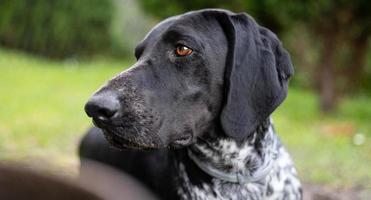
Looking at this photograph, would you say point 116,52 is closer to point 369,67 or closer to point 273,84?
point 369,67

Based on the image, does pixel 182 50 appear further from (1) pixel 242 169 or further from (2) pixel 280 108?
(2) pixel 280 108

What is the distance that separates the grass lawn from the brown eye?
4.07 ft

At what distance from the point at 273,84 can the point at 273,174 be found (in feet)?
1.71

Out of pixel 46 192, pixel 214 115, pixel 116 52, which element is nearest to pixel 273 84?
pixel 214 115

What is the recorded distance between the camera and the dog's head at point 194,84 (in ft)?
8.54

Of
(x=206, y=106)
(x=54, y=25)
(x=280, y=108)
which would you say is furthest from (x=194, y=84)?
(x=54, y=25)

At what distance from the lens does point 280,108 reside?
850 cm

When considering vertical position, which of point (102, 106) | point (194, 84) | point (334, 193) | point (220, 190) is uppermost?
point (102, 106)

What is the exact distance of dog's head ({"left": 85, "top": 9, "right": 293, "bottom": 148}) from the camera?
2602mm

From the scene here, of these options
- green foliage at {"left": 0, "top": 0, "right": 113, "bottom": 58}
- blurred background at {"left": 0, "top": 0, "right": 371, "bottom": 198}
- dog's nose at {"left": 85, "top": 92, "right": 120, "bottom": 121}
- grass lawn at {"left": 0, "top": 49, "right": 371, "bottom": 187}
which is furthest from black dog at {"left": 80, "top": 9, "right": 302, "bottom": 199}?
green foliage at {"left": 0, "top": 0, "right": 113, "bottom": 58}

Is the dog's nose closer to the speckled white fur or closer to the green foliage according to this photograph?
the speckled white fur

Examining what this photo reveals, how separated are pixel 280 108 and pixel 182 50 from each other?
5856mm

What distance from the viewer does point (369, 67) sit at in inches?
519

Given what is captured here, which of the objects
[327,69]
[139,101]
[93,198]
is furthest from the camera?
[327,69]
